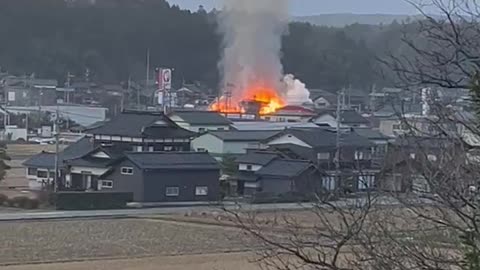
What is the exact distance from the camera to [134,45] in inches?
1576

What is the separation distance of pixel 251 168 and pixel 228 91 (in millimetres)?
13508

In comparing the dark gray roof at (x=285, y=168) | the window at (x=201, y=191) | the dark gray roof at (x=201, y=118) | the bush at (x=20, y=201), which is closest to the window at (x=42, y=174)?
the bush at (x=20, y=201)

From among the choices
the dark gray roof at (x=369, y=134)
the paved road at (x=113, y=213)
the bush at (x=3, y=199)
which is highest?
the dark gray roof at (x=369, y=134)

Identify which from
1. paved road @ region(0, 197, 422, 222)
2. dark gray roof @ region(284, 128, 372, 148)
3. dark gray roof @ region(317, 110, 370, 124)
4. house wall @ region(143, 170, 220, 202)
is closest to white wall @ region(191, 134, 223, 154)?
dark gray roof @ region(284, 128, 372, 148)

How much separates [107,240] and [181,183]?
194 inches

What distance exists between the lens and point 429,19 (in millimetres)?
1865

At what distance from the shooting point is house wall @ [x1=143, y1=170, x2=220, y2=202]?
1509cm

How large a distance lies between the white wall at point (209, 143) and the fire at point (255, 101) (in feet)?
26.6

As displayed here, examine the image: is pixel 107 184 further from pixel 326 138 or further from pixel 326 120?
pixel 326 120

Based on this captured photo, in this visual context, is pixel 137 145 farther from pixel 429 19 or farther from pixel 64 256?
pixel 429 19

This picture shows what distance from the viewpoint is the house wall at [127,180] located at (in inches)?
594

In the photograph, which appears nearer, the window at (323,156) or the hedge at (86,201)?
the hedge at (86,201)

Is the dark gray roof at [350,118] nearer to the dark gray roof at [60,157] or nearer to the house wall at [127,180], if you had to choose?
the dark gray roof at [60,157]

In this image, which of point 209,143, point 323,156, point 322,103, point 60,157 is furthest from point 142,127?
point 322,103
